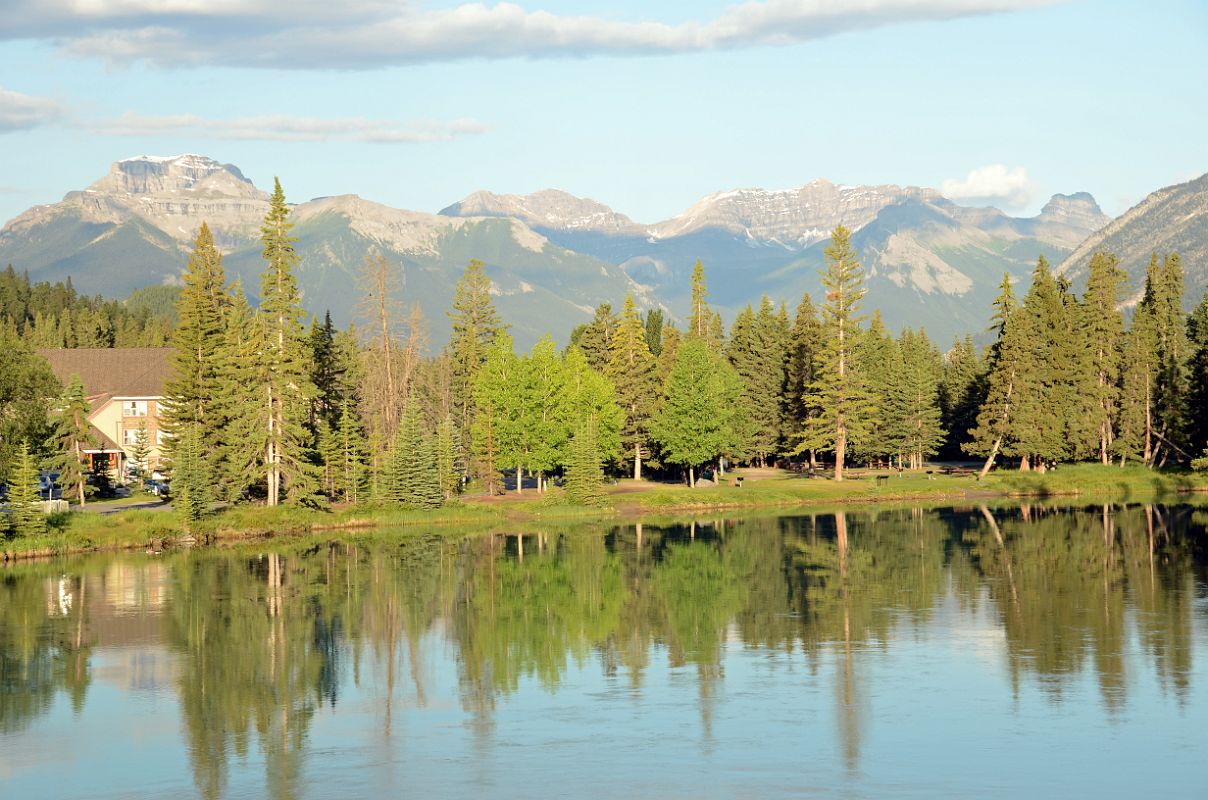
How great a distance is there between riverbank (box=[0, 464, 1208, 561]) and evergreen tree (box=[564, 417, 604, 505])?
0.75 metres

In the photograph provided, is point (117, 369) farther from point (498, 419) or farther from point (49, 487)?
point (498, 419)

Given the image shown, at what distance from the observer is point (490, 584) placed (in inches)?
2339

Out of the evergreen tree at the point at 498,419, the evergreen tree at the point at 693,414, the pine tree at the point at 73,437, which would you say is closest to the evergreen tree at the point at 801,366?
the evergreen tree at the point at 693,414

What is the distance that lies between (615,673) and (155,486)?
72055mm

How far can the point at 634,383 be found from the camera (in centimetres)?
11494

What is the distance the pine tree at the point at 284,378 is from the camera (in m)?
82.7

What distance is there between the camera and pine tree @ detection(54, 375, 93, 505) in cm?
9056

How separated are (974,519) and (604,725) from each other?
183ft

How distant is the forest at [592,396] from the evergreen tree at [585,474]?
0.20 metres

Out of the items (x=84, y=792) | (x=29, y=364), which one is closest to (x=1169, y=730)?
(x=84, y=792)

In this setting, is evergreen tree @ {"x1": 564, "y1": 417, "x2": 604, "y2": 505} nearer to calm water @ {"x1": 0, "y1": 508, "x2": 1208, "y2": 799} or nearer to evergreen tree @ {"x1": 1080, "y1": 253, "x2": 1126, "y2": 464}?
calm water @ {"x1": 0, "y1": 508, "x2": 1208, "y2": 799}

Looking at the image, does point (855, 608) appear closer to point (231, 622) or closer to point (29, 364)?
point (231, 622)

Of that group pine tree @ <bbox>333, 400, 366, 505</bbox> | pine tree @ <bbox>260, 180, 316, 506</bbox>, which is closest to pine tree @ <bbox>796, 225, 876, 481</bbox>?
pine tree @ <bbox>333, 400, 366, 505</bbox>

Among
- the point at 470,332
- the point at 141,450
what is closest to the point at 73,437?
the point at 141,450
